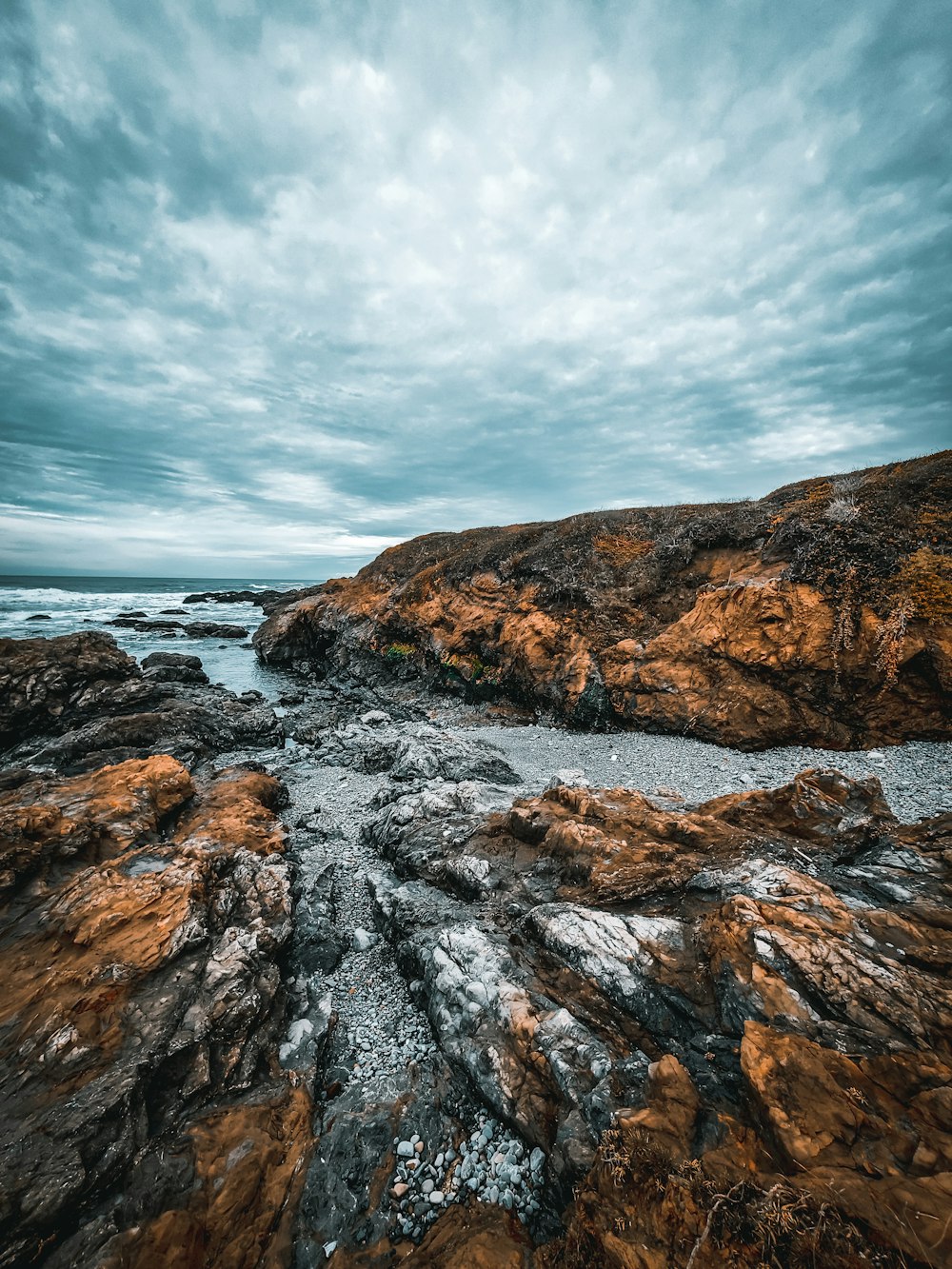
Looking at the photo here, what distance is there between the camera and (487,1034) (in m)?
5.39

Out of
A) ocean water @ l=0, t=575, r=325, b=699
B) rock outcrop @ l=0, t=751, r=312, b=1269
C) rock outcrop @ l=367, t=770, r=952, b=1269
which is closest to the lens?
rock outcrop @ l=367, t=770, r=952, b=1269

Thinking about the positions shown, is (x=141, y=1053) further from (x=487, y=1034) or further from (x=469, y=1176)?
(x=487, y=1034)

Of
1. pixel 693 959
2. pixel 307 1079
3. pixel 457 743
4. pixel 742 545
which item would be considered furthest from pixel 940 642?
pixel 307 1079

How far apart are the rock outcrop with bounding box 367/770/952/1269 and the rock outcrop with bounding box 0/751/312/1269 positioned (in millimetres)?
1945

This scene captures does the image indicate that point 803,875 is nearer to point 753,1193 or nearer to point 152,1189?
point 753,1193

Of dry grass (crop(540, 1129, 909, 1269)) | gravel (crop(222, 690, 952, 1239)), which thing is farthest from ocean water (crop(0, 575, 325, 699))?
dry grass (crop(540, 1129, 909, 1269))

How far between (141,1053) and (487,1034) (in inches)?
152

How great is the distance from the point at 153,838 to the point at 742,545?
2101 cm

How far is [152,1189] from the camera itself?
4125 mm

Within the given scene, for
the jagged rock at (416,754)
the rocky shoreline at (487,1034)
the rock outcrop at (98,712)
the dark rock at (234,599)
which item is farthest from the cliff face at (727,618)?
the dark rock at (234,599)

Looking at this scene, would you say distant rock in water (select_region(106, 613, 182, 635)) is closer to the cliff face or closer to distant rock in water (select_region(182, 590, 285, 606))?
distant rock in water (select_region(182, 590, 285, 606))

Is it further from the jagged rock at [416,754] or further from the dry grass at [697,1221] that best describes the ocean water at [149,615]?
the dry grass at [697,1221]

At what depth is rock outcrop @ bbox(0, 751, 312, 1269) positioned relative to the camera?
3.86 m

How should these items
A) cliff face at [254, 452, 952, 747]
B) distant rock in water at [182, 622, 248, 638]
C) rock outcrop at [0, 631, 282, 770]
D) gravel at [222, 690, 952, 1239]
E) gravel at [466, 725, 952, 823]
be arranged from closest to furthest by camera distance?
1. gravel at [222, 690, 952, 1239]
2. gravel at [466, 725, 952, 823]
3. cliff face at [254, 452, 952, 747]
4. rock outcrop at [0, 631, 282, 770]
5. distant rock in water at [182, 622, 248, 638]
